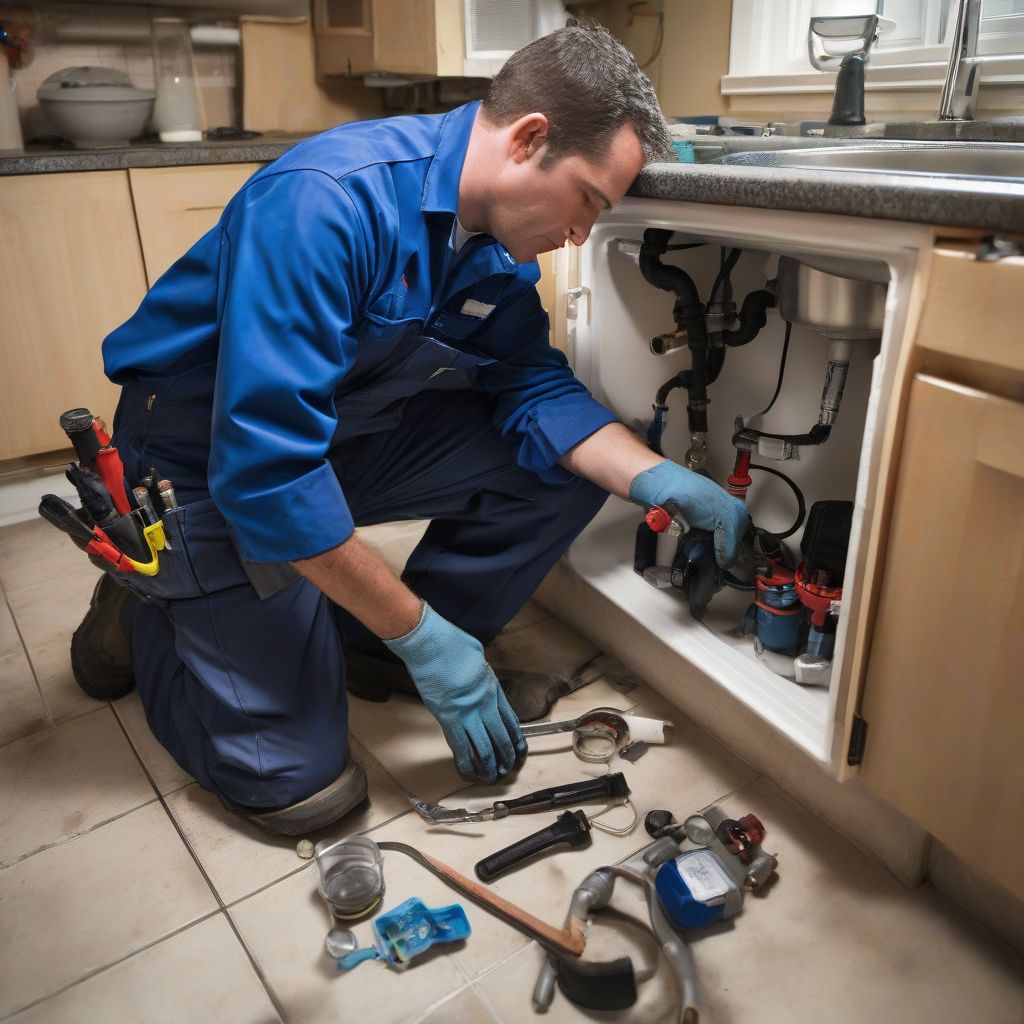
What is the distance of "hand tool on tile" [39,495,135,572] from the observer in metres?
1.14

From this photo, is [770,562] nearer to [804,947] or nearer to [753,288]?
[753,288]

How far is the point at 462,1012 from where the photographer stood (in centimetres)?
97

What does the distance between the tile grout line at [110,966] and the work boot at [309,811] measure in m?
0.13

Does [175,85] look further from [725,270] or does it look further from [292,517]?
[292,517]

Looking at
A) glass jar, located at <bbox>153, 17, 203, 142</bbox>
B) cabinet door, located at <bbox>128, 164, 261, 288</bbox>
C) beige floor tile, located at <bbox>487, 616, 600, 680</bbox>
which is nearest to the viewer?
beige floor tile, located at <bbox>487, 616, 600, 680</bbox>

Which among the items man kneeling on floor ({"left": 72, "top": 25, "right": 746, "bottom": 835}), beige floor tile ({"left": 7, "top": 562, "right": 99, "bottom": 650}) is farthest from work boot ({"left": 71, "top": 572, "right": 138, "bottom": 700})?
beige floor tile ({"left": 7, "top": 562, "right": 99, "bottom": 650})

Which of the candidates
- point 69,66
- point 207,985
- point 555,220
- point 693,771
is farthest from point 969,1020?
point 69,66

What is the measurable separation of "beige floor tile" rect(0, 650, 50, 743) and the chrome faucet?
182cm

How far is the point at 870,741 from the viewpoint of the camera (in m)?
1.00

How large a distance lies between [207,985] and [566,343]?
1.04 m

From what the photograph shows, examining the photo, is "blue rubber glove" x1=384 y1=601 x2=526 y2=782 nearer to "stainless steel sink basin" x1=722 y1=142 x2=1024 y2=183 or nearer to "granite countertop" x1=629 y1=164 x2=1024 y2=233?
"granite countertop" x1=629 y1=164 x2=1024 y2=233

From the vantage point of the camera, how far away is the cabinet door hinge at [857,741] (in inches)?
39.7

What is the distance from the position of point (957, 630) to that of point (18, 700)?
146 cm

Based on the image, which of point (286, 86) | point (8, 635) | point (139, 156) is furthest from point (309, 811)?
point (286, 86)
